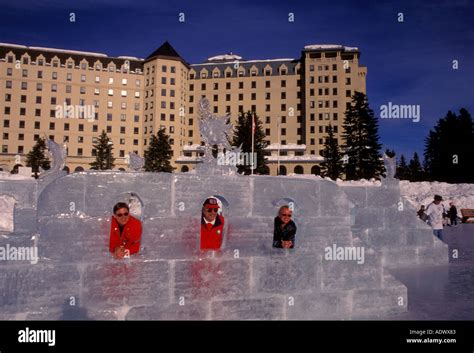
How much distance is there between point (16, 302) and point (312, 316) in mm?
4088

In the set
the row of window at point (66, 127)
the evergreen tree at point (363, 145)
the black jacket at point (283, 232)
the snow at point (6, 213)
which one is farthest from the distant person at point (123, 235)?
the row of window at point (66, 127)

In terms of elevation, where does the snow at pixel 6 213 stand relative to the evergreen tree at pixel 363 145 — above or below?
below

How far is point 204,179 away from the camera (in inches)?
236

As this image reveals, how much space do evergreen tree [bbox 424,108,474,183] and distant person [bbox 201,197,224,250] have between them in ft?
108

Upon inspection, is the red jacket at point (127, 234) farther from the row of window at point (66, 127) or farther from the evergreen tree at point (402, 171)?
the row of window at point (66, 127)

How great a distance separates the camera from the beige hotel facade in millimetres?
78562

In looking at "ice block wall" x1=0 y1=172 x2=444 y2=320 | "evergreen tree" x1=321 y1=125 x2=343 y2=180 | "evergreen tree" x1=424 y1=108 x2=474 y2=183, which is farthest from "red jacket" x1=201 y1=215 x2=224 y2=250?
"evergreen tree" x1=321 y1=125 x2=343 y2=180

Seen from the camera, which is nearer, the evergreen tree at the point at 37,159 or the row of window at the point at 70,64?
the evergreen tree at the point at 37,159

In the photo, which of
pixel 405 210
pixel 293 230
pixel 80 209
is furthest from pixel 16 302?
pixel 405 210

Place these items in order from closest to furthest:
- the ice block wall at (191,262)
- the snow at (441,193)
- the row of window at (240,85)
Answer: the ice block wall at (191,262)
the snow at (441,193)
the row of window at (240,85)

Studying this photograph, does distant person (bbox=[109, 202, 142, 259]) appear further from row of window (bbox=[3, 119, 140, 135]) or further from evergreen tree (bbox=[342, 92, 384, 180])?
row of window (bbox=[3, 119, 140, 135])

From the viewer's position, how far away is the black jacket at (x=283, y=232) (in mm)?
6098
